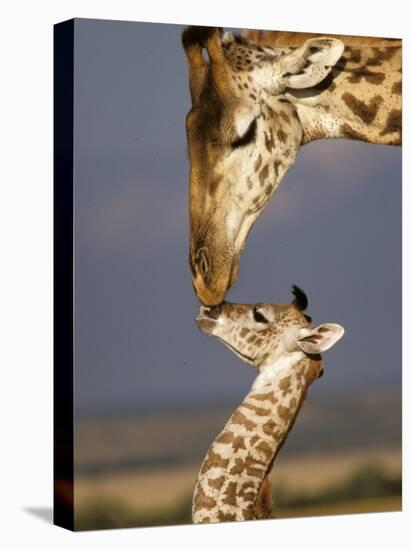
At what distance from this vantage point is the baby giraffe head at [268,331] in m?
9.23

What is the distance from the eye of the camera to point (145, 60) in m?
8.93

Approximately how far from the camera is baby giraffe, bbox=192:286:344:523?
9.17m

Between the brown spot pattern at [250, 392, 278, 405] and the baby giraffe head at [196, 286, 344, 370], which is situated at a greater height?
the baby giraffe head at [196, 286, 344, 370]

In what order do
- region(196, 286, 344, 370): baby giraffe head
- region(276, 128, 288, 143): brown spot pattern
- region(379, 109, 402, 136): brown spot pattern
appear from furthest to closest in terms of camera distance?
region(379, 109, 402, 136): brown spot pattern, region(276, 128, 288, 143): brown spot pattern, region(196, 286, 344, 370): baby giraffe head

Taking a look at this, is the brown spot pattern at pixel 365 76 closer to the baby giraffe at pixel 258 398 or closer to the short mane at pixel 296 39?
the short mane at pixel 296 39

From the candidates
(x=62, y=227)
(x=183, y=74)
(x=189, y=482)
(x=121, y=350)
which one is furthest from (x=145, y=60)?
(x=189, y=482)

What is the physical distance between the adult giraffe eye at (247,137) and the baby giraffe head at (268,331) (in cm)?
86

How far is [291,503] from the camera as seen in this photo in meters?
9.44

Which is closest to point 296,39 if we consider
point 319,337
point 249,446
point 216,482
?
point 319,337

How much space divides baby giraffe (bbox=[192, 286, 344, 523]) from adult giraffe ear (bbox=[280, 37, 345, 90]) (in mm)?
1164

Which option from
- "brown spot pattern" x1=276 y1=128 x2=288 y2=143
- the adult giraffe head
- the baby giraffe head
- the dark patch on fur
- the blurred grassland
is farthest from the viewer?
the dark patch on fur

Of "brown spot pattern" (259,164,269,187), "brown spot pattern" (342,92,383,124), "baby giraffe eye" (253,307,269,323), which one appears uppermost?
"brown spot pattern" (342,92,383,124)

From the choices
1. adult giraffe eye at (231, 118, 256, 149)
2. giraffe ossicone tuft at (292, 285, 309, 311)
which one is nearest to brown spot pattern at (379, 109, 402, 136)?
adult giraffe eye at (231, 118, 256, 149)

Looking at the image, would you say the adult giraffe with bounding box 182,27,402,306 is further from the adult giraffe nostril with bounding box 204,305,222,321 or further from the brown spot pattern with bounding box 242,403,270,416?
the brown spot pattern with bounding box 242,403,270,416
